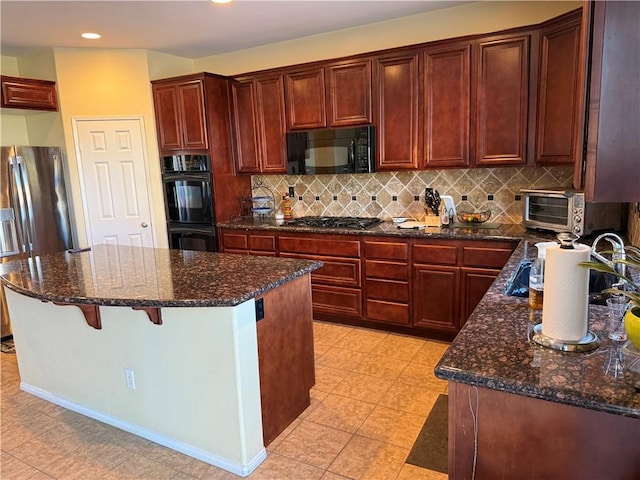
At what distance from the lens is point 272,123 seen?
4.26 metres

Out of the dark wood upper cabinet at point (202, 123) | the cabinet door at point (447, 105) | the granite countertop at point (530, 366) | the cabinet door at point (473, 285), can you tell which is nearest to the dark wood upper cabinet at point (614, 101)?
the granite countertop at point (530, 366)

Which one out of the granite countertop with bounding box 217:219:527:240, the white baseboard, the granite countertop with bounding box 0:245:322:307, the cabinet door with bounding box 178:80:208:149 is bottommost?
the white baseboard

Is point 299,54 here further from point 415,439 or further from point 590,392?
point 590,392

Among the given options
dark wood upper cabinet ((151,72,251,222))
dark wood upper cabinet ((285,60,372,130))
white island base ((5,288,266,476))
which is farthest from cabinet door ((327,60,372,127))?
white island base ((5,288,266,476))

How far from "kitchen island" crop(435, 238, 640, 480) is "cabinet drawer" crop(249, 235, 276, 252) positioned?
2886 millimetres

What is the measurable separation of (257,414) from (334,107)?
273 centimetres

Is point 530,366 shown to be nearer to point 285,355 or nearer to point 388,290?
point 285,355

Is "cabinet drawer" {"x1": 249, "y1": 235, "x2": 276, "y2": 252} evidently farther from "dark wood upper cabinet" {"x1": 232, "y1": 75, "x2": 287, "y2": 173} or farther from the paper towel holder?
the paper towel holder

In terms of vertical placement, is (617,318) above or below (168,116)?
below

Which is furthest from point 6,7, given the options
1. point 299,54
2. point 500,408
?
point 500,408

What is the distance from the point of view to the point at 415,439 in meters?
2.33

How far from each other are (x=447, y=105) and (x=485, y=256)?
1.24 meters

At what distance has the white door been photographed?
432cm

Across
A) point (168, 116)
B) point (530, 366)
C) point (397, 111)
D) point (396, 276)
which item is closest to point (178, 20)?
point (168, 116)
